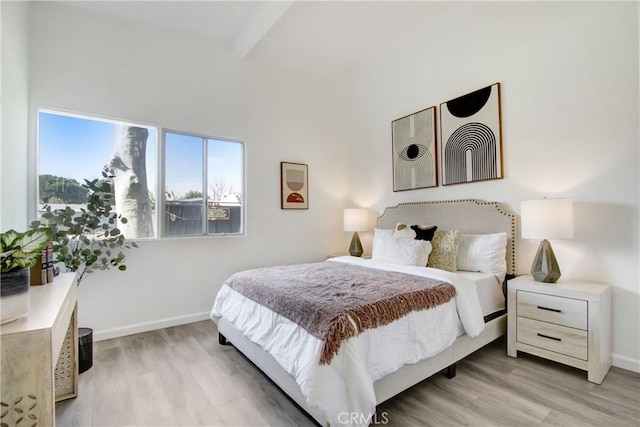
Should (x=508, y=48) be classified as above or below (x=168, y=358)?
above

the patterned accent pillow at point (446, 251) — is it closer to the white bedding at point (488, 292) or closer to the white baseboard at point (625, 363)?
the white bedding at point (488, 292)

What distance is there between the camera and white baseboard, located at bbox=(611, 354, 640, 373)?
2127 mm

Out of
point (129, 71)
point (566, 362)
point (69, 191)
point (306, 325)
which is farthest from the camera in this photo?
point (129, 71)

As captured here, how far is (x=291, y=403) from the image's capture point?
179cm

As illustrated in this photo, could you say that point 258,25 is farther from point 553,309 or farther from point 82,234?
point 553,309

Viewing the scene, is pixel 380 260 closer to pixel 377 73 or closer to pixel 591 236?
pixel 591 236

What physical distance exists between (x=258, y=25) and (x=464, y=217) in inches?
115

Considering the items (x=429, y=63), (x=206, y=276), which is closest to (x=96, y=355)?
(x=206, y=276)

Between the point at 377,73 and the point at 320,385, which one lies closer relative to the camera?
the point at 320,385

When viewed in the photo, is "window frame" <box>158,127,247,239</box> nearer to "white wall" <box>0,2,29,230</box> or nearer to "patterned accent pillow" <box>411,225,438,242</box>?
"white wall" <box>0,2,29,230</box>

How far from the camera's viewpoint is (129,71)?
298 cm

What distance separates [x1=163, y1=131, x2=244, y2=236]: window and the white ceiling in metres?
1.15

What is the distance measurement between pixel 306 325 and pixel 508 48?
122 inches

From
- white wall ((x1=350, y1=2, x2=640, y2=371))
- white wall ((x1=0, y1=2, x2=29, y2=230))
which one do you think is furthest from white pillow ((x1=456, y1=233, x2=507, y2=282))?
white wall ((x1=0, y1=2, x2=29, y2=230))
